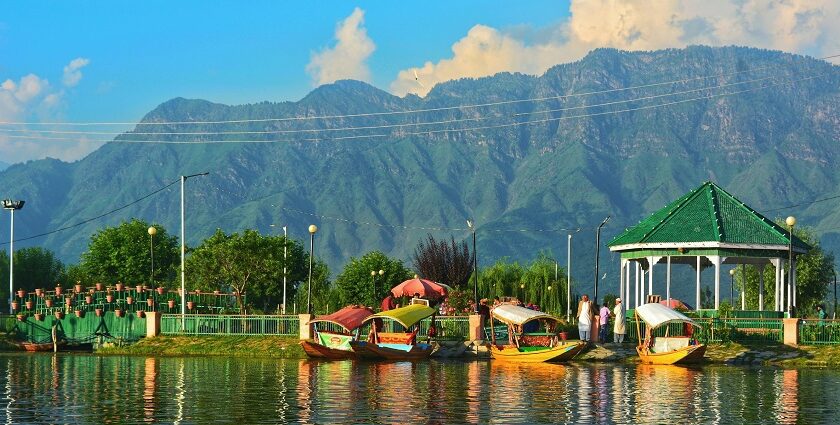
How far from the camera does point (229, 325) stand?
57.0 m

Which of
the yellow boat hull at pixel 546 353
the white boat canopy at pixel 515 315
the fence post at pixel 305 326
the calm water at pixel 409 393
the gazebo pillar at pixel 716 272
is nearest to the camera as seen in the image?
the calm water at pixel 409 393

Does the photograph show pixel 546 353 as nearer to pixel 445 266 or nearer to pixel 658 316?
pixel 658 316

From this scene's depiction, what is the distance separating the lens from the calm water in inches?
1081

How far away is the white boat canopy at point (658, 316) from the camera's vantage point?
1833 inches

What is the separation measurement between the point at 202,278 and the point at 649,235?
28598 millimetres

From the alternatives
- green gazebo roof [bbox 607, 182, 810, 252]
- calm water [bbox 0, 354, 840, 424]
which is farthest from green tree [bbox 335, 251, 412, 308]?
calm water [bbox 0, 354, 840, 424]

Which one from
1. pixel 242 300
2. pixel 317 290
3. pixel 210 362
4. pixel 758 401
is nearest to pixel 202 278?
pixel 242 300

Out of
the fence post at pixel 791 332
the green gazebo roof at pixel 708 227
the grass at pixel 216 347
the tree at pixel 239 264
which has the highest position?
the green gazebo roof at pixel 708 227

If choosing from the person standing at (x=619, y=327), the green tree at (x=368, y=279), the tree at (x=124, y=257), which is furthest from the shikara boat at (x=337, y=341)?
the green tree at (x=368, y=279)

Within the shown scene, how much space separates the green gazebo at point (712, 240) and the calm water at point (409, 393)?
11702 mm

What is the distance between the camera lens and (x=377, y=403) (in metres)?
30.0

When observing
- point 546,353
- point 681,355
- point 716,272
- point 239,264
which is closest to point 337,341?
point 546,353

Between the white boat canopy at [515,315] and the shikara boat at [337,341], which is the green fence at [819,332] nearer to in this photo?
the white boat canopy at [515,315]

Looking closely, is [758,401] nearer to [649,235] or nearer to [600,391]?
[600,391]
